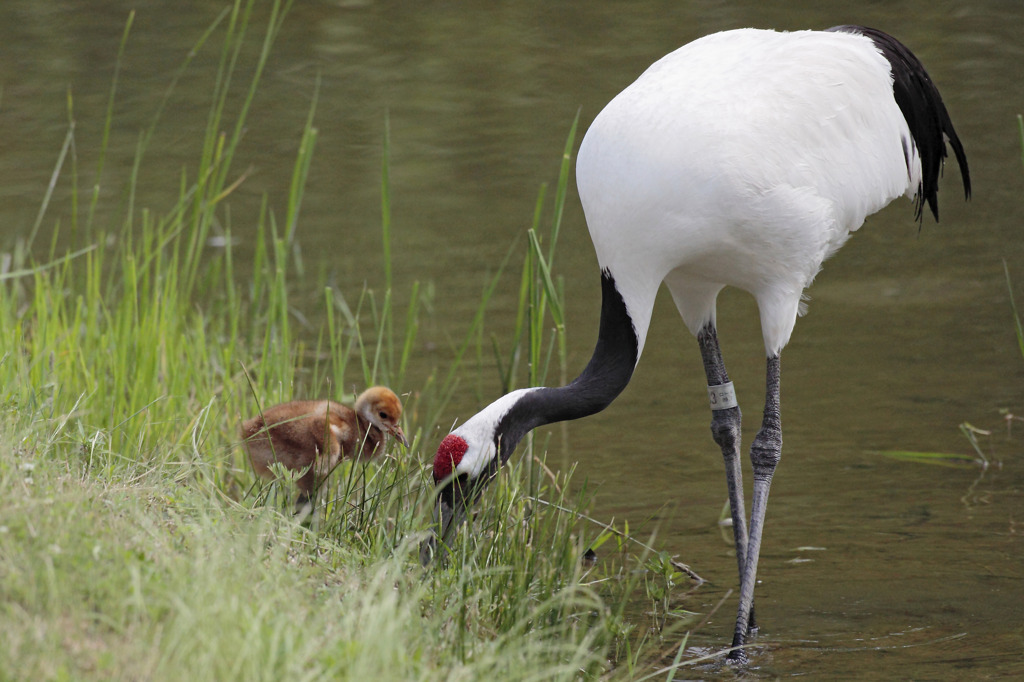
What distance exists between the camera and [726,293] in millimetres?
7039

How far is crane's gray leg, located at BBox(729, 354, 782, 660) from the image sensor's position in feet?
12.9

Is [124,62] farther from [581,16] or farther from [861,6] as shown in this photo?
[861,6]

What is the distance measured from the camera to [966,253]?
279 inches

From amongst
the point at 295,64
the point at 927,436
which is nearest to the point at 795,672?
the point at 927,436

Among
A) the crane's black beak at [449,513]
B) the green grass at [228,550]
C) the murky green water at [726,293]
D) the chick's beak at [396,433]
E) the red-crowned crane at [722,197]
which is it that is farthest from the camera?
the murky green water at [726,293]

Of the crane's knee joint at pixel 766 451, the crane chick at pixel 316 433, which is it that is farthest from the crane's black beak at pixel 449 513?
the crane's knee joint at pixel 766 451

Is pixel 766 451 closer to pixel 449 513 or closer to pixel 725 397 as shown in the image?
pixel 725 397

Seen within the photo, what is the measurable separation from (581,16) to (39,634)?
33.1ft

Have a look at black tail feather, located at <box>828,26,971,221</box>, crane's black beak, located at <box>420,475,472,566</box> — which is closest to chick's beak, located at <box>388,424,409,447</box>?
crane's black beak, located at <box>420,475,472,566</box>

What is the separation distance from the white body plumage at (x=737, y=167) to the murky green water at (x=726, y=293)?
2.97 feet

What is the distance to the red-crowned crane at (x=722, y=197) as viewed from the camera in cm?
374

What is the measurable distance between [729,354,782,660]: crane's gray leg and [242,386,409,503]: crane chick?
42.4 inches

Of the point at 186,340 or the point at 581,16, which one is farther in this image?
the point at 581,16

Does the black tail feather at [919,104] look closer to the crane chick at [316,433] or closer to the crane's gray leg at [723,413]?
the crane's gray leg at [723,413]
